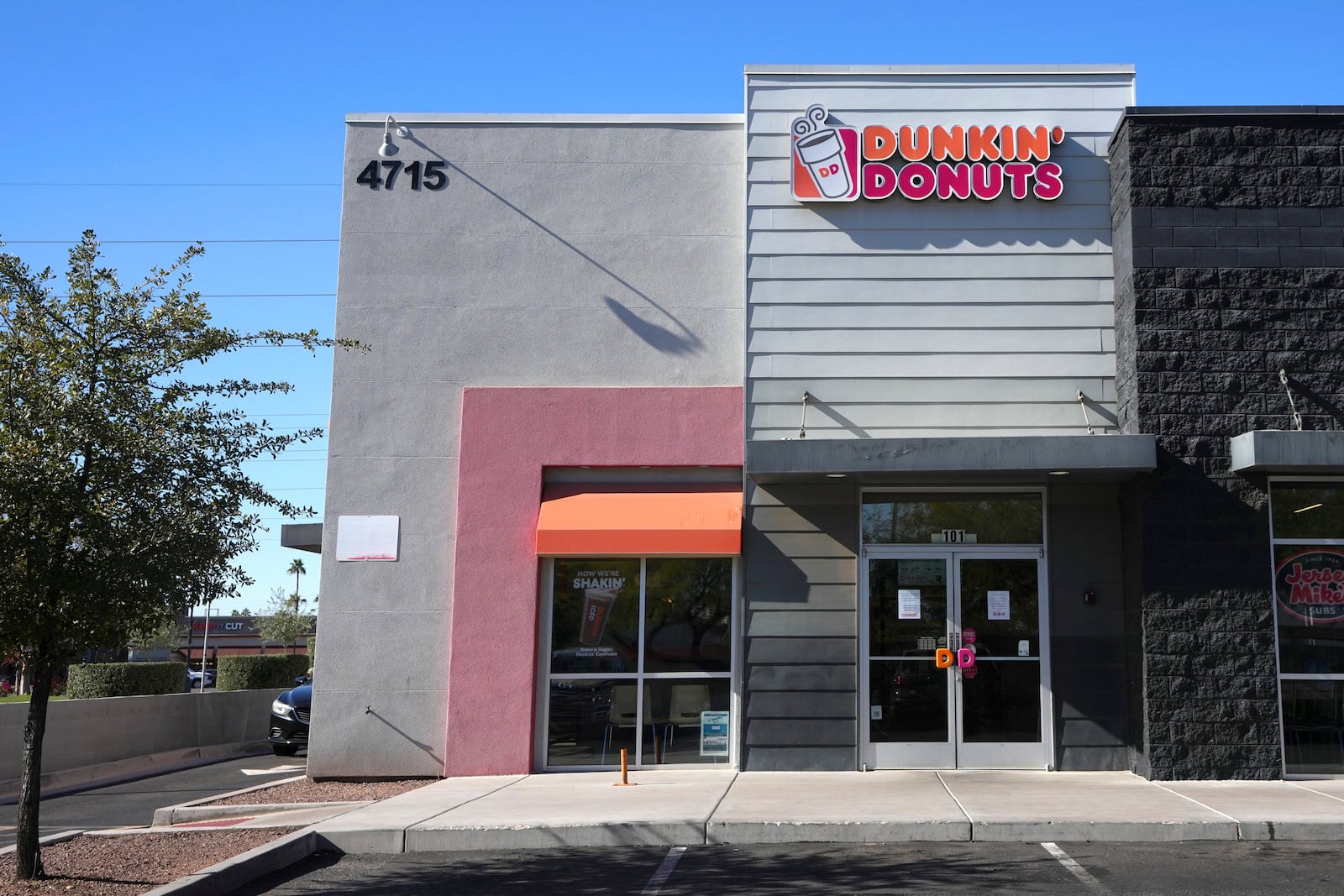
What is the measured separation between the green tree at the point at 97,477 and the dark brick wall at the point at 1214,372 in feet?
29.1

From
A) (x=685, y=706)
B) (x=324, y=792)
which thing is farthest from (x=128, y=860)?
(x=685, y=706)

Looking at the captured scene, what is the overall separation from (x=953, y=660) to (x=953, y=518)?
5.13 ft

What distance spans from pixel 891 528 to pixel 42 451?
8546 mm

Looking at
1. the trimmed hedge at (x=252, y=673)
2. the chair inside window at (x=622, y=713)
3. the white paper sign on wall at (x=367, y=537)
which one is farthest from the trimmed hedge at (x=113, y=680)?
the chair inside window at (x=622, y=713)

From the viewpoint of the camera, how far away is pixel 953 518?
1331cm

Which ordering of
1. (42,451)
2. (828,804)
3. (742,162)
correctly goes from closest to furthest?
(42,451) < (828,804) < (742,162)

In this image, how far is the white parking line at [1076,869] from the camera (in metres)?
7.70

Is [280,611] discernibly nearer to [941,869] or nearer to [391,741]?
[391,741]

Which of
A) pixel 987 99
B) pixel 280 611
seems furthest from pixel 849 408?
pixel 280 611

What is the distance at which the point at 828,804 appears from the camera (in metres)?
10.6

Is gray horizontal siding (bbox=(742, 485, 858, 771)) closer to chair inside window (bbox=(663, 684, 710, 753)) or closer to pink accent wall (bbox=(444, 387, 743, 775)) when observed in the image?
chair inside window (bbox=(663, 684, 710, 753))

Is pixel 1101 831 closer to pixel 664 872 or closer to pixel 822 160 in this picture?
pixel 664 872

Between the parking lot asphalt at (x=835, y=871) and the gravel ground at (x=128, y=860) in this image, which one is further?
the gravel ground at (x=128, y=860)

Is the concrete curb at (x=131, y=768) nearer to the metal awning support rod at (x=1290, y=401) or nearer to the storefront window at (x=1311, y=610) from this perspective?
the storefront window at (x=1311, y=610)
